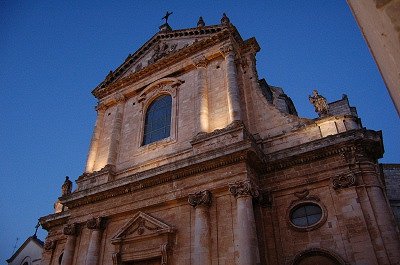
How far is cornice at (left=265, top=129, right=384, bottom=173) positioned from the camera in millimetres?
9766

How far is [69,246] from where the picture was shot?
12.7 metres

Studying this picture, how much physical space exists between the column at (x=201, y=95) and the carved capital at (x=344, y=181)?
5.10 metres

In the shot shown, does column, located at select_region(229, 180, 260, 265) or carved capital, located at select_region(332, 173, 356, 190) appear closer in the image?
column, located at select_region(229, 180, 260, 265)

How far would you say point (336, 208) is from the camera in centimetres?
939

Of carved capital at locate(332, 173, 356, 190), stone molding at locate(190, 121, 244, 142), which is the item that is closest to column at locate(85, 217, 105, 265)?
stone molding at locate(190, 121, 244, 142)

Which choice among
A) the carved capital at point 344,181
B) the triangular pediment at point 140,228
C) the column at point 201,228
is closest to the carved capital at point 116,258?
the triangular pediment at point 140,228

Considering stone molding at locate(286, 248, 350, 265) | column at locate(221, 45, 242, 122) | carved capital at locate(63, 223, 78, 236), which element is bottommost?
stone molding at locate(286, 248, 350, 265)

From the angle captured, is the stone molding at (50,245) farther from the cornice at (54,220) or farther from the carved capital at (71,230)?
the carved capital at (71,230)

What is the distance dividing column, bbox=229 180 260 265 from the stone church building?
31 mm

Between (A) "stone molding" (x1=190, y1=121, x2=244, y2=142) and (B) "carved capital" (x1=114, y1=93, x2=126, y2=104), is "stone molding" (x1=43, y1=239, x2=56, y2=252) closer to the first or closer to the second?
(B) "carved capital" (x1=114, y1=93, x2=126, y2=104)

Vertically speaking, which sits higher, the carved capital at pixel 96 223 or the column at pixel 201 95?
the column at pixel 201 95

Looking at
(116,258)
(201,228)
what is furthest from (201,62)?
(116,258)

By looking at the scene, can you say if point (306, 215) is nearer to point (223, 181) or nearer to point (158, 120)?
point (223, 181)

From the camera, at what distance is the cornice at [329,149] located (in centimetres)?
977
